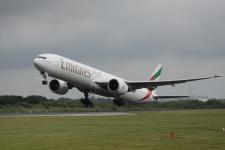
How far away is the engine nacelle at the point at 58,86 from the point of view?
63.8 metres

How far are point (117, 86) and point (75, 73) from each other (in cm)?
586

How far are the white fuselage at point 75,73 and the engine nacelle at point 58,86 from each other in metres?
1.43

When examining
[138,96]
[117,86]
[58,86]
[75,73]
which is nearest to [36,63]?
[75,73]

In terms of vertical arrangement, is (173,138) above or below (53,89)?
below

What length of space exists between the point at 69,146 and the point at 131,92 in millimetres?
47618

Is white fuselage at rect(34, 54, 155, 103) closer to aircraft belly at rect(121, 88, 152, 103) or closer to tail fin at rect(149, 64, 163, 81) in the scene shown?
aircraft belly at rect(121, 88, 152, 103)

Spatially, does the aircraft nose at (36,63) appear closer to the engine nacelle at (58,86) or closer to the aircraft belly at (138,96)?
the engine nacelle at (58,86)

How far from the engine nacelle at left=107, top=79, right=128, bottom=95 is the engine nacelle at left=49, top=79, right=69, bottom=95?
5583 mm

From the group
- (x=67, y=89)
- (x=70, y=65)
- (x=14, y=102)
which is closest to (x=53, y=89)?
(x=67, y=89)

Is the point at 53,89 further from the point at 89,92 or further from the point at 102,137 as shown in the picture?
the point at 102,137

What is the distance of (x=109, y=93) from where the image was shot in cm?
6506

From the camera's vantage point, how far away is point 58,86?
63.8 meters

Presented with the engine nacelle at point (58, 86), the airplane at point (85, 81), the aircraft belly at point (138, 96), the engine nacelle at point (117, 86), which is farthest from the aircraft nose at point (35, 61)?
the aircraft belly at point (138, 96)

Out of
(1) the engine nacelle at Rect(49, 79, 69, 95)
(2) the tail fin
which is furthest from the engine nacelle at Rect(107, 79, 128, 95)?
(2) the tail fin
